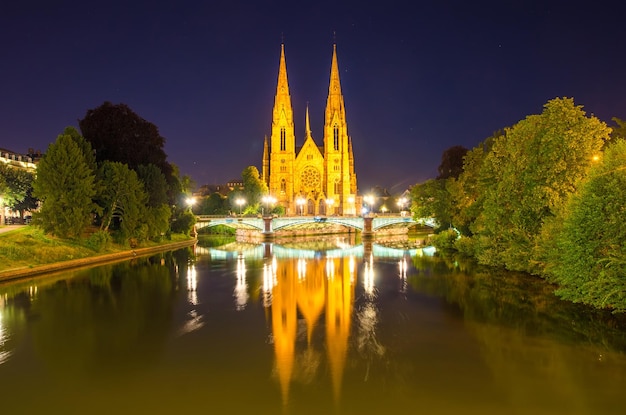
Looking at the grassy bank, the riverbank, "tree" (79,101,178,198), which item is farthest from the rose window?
the grassy bank

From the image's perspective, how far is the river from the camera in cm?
1161

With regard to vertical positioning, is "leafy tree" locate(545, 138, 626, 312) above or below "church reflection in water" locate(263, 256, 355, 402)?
above

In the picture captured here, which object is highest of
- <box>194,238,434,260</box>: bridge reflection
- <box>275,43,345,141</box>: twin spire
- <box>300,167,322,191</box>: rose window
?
<box>275,43,345,141</box>: twin spire

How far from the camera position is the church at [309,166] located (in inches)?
3900

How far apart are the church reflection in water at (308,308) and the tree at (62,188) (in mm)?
15207

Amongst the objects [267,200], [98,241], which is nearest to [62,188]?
[98,241]

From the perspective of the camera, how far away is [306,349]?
15438mm

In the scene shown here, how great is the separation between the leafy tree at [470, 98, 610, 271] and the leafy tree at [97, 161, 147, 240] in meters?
29.1

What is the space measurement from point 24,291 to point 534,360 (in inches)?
976

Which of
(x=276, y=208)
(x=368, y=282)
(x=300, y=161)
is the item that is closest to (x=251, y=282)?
(x=368, y=282)

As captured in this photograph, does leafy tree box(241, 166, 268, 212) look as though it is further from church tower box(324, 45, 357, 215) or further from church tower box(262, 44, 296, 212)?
church tower box(324, 45, 357, 215)

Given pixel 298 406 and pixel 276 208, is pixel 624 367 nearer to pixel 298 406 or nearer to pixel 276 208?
pixel 298 406

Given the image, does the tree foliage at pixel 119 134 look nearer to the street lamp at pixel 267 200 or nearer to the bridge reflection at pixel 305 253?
the bridge reflection at pixel 305 253

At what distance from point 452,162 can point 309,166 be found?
53692 millimetres
